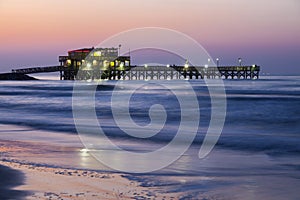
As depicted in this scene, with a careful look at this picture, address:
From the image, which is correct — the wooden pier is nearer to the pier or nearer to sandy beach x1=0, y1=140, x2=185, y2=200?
the pier

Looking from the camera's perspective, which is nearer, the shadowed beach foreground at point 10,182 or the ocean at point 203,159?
the shadowed beach foreground at point 10,182

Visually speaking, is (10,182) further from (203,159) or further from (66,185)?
(203,159)

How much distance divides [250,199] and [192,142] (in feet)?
24.1

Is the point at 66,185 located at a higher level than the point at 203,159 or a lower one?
higher

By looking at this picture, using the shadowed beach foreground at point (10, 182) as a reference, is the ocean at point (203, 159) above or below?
below

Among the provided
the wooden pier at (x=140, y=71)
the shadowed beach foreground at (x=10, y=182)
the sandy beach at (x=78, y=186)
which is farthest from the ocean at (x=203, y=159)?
the wooden pier at (x=140, y=71)

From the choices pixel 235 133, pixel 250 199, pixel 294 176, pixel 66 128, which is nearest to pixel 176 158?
pixel 294 176

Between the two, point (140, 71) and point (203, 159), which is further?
point (140, 71)

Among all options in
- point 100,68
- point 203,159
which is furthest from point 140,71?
point 203,159

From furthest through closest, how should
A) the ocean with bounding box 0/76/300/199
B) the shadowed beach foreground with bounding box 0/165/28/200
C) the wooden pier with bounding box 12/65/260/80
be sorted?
the wooden pier with bounding box 12/65/260/80, the ocean with bounding box 0/76/300/199, the shadowed beach foreground with bounding box 0/165/28/200

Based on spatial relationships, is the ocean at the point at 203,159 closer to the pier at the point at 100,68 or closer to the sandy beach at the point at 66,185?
the sandy beach at the point at 66,185

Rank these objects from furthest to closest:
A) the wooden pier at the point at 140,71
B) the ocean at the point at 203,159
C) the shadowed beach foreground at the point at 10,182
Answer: the wooden pier at the point at 140,71 < the ocean at the point at 203,159 < the shadowed beach foreground at the point at 10,182

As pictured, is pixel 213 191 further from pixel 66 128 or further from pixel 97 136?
pixel 66 128

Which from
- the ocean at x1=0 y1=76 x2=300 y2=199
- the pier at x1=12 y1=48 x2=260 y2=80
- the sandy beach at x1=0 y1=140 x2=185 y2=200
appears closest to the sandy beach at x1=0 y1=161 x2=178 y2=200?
the sandy beach at x1=0 y1=140 x2=185 y2=200
